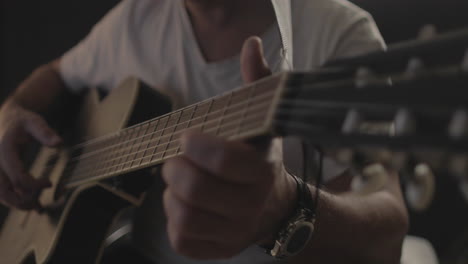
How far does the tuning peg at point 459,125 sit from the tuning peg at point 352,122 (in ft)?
0.23

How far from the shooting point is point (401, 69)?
35 centimetres

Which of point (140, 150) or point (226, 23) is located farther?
point (226, 23)

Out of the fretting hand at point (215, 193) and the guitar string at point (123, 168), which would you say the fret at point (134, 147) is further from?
the fretting hand at point (215, 193)

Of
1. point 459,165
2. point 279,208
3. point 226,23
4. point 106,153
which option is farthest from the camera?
point 226,23

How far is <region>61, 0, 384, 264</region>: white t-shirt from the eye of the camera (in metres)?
0.75

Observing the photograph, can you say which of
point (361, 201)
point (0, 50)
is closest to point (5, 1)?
point (0, 50)

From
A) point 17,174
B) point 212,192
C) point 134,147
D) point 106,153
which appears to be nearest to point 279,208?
point 212,192

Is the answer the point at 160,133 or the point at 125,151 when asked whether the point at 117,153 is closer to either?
the point at 125,151

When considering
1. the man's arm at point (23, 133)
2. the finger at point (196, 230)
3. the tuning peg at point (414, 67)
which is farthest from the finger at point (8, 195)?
the tuning peg at point (414, 67)

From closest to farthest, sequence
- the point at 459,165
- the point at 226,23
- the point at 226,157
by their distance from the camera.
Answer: the point at 459,165, the point at 226,157, the point at 226,23

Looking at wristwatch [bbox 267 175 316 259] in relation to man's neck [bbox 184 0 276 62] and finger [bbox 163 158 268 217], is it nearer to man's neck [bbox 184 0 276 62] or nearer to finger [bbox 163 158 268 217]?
finger [bbox 163 158 268 217]

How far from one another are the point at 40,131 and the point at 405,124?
87 centimetres

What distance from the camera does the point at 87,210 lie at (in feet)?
2.73

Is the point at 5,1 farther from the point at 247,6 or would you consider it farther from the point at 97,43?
the point at 247,6
